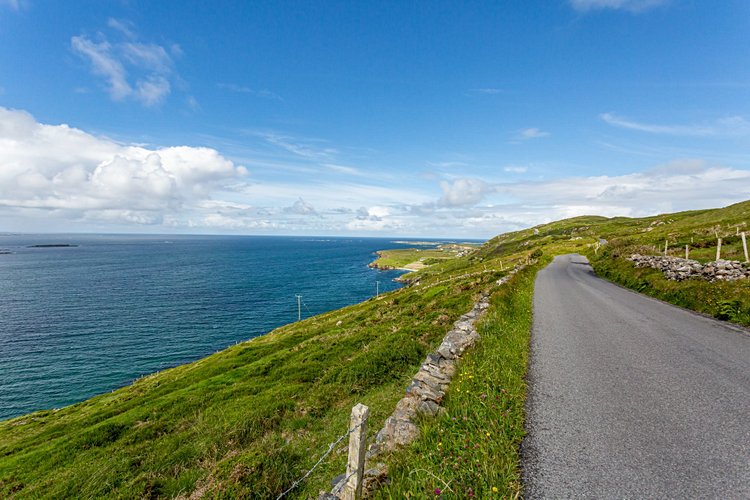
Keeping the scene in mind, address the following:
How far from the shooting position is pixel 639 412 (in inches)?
333

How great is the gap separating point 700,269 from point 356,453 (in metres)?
31.4

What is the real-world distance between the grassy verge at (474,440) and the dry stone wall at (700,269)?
66.5ft

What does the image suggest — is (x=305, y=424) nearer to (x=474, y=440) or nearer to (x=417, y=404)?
(x=417, y=404)

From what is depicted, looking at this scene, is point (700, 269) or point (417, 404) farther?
point (700, 269)

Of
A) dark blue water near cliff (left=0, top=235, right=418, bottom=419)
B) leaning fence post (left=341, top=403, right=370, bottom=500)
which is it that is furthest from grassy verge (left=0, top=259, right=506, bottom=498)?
dark blue water near cliff (left=0, top=235, right=418, bottom=419)

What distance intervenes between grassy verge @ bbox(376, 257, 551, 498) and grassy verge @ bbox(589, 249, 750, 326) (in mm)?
15291

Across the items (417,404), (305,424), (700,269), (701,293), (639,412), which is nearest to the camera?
(639,412)

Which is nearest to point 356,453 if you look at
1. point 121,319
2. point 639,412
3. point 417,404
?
point 417,404

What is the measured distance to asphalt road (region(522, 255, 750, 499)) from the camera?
6.05 m

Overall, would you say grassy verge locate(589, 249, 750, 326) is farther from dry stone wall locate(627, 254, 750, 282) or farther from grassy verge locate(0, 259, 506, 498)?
grassy verge locate(0, 259, 506, 498)

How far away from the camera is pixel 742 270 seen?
20734 millimetres

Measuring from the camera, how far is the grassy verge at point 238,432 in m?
10.3

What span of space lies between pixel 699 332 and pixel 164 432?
29.1 m

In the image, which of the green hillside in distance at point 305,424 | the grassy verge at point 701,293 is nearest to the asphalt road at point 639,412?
the green hillside in distance at point 305,424
